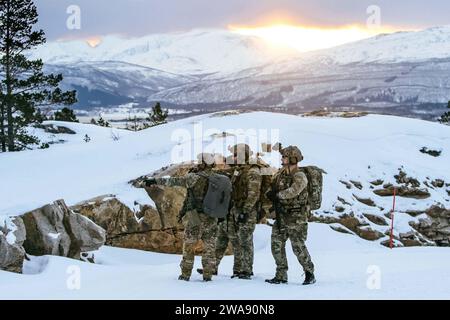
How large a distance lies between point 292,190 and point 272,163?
9.19 m

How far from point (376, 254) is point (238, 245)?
5262 mm

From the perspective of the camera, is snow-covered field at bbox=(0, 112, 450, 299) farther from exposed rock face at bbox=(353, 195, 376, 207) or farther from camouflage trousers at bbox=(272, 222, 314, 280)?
camouflage trousers at bbox=(272, 222, 314, 280)

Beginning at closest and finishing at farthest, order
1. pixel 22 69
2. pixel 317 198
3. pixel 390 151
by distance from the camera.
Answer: pixel 317 198 < pixel 390 151 < pixel 22 69

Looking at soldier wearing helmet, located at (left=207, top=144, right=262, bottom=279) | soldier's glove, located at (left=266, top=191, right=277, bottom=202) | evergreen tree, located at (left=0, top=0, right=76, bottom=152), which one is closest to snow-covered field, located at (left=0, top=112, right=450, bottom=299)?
soldier wearing helmet, located at (left=207, top=144, right=262, bottom=279)

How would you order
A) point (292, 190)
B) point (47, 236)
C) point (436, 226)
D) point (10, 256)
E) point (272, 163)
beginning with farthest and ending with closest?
point (436, 226) < point (272, 163) < point (47, 236) < point (10, 256) < point (292, 190)

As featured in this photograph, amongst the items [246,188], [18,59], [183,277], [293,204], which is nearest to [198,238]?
[183,277]

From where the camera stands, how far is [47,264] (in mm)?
11867

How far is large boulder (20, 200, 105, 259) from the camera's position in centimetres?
1274

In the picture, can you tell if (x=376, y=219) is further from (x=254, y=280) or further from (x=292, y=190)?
(x=292, y=190)

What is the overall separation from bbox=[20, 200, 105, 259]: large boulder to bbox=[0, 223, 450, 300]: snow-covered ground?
60 centimetres

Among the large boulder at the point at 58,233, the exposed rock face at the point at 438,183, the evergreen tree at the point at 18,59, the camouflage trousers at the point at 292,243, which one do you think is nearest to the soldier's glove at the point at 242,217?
the camouflage trousers at the point at 292,243

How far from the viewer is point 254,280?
10820mm

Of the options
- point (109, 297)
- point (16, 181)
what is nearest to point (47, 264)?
point (109, 297)

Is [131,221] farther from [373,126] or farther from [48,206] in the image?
[373,126]
